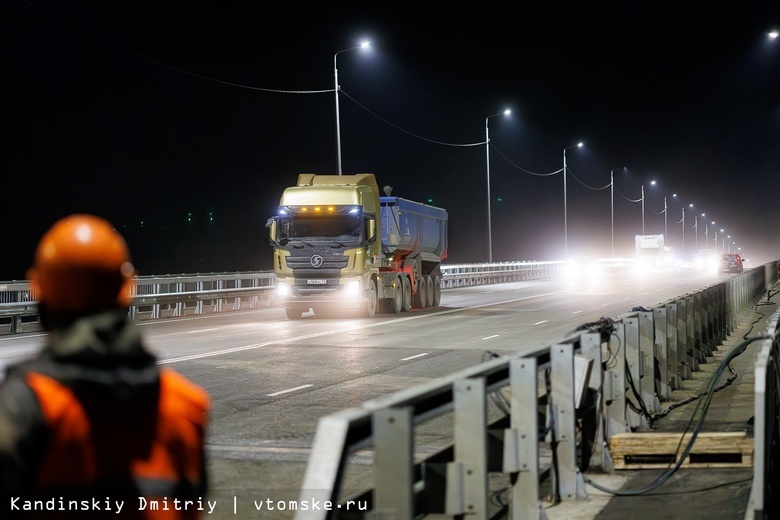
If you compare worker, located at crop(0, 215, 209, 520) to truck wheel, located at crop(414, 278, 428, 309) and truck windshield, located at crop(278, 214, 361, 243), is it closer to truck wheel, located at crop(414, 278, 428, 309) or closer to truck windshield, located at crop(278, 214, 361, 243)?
truck windshield, located at crop(278, 214, 361, 243)

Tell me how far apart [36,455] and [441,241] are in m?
37.2

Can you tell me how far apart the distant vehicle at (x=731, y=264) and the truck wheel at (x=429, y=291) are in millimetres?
56330

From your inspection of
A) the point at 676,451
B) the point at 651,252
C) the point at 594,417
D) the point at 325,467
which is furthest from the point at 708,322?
the point at 651,252

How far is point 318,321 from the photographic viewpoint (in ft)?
94.8

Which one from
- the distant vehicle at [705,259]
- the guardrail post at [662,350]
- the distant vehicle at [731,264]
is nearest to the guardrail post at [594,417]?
the guardrail post at [662,350]

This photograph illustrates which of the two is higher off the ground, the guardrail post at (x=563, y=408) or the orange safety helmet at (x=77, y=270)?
the orange safety helmet at (x=77, y=270)

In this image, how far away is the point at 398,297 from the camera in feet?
106

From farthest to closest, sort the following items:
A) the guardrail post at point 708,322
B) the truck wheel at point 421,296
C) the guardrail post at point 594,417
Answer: the truck wheel at point 421,296 < the guardrail post at point 708,322 < the guardrail post at point 594,417

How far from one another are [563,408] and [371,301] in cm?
2300

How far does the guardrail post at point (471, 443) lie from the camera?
4914 mm

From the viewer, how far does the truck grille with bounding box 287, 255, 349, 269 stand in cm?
2886

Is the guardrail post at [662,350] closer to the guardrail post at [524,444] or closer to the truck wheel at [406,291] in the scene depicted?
the guardrail post at [524,444]

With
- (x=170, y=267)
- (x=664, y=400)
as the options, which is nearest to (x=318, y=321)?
(x=664, y=400)

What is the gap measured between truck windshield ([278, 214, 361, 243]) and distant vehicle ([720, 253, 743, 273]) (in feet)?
212
